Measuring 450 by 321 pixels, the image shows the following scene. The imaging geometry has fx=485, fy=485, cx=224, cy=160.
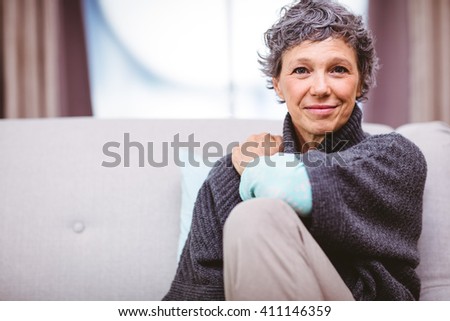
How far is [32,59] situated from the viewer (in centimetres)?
251

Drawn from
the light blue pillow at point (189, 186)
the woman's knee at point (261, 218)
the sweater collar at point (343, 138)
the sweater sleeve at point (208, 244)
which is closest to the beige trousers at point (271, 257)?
the woman's knee at point (261, 218)

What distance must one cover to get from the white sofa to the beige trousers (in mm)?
503

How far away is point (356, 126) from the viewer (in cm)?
110

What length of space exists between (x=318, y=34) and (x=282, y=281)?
0.57 meters

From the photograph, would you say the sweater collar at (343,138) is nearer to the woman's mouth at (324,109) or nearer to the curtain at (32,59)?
the woman's mouth at (324,109)

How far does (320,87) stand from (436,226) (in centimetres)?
48

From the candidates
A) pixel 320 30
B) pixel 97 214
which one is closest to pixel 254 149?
pixel 320 30

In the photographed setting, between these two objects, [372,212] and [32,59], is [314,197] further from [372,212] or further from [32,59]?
[32,59]

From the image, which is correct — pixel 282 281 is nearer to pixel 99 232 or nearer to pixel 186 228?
pixel 186 228

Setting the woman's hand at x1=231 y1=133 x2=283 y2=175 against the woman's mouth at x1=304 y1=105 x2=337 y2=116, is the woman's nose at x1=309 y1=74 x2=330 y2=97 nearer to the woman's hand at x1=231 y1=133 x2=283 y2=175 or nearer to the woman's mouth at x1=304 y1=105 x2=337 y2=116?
the woman's mouth at x1=304 y1=105 x2=337 y2=116

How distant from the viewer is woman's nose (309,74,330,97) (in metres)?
1.05

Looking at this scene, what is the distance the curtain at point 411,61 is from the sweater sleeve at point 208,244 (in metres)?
1.76

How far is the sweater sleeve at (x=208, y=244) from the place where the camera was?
40.3 inches

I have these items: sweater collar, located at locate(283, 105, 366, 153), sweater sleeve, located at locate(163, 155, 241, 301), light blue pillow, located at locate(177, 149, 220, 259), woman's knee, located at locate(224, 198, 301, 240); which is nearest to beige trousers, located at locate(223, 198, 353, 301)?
woman's knee, located at locate(224, 198, 301, 240)
